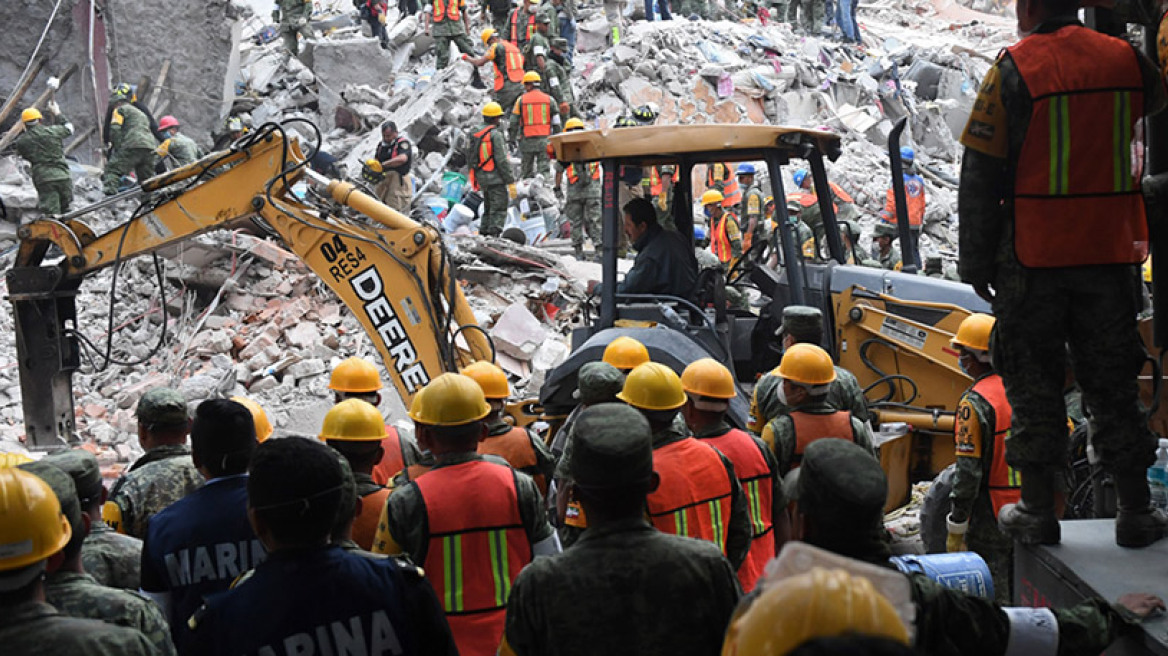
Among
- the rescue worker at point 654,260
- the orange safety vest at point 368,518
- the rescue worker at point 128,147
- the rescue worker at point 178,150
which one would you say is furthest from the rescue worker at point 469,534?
the rescue worker at point 178,150

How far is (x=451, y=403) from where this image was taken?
3.38 metres

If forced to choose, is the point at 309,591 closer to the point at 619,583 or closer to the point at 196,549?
the point at 619,583

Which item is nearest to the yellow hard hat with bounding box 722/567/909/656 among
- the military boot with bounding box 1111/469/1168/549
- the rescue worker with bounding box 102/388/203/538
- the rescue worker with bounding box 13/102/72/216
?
the military boot with bounding box 1111/469/1168/549

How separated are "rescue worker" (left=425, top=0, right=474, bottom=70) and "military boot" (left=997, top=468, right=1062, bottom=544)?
17902mm

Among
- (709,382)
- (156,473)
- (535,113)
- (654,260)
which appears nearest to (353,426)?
(156,473)

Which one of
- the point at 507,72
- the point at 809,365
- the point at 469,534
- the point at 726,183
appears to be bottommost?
the point at 469,534

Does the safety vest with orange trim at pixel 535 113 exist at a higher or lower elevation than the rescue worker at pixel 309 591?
higher

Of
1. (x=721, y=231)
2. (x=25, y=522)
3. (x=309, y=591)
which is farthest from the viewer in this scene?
(x=721, y=231)

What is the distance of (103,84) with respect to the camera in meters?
17.6

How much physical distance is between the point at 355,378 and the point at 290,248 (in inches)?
108

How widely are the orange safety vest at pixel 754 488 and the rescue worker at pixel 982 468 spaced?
1.27 meters

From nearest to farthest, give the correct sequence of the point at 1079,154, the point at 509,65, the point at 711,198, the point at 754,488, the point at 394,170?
the point at 1079,154
the point at 754,488
the point at 711,198
the point at 394,170
the point at 509,65

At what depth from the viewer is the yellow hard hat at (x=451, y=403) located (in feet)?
11.0

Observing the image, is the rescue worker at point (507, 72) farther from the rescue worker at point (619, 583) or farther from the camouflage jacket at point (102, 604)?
the rescue worker at point (619, 583)
